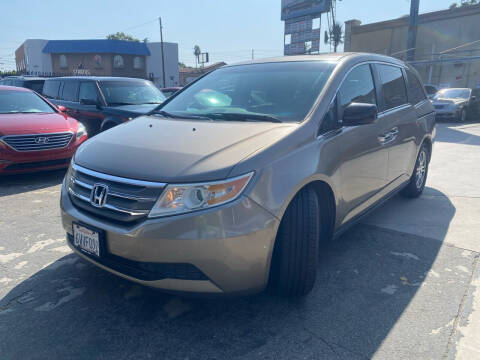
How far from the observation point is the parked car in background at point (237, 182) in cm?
201

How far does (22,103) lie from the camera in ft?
21.1

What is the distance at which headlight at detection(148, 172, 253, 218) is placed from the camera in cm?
201

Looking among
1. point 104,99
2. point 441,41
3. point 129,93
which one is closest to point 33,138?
point 104,99

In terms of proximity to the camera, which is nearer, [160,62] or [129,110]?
[129,110]

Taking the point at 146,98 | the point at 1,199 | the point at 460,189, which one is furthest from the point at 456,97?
the point at 1,199

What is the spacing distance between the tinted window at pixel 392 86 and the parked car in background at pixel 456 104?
12.0 meters

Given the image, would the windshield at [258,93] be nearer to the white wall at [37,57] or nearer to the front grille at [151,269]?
A: the front grille at [151,269]

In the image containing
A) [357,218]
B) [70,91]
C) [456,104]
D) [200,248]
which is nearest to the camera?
[200,248]

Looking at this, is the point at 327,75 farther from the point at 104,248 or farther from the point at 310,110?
the point at 104,248

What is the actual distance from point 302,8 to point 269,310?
29.4m

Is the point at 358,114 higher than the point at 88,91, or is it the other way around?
the point at 88,91

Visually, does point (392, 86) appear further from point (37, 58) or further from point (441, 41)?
point (37, 58)

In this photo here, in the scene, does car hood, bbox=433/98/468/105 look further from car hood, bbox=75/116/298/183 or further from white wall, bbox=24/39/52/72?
white wall, bbox=24/39/52/72

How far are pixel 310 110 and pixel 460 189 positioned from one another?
3.73 metres
